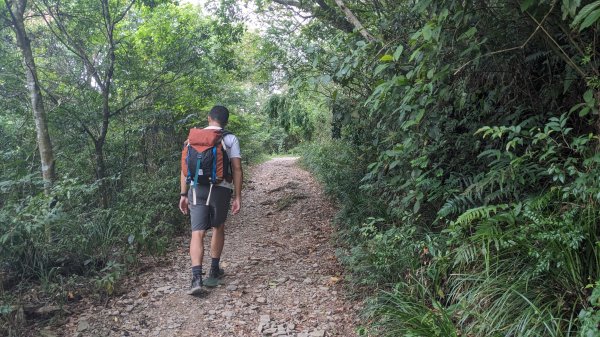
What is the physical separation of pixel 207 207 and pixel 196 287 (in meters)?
0.81

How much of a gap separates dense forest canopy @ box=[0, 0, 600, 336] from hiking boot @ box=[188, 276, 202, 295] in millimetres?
821

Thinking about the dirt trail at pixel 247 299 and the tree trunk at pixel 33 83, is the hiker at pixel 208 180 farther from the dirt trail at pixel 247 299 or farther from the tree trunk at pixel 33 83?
the tree trunk at pixel 33 83

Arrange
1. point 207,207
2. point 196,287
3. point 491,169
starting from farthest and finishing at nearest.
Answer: point 207,207
point 196,287
point 491,169

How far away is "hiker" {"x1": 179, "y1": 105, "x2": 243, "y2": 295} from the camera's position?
4.05 metres

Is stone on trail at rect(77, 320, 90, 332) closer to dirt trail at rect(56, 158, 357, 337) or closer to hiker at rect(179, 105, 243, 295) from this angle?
dirt trail at rect(56, 158, 357, 337)

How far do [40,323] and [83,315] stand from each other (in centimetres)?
33

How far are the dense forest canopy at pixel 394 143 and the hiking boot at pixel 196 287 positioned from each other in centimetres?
82

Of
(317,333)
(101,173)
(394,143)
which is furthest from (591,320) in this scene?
(101,173)

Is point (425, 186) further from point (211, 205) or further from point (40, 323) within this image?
point (40, 323)

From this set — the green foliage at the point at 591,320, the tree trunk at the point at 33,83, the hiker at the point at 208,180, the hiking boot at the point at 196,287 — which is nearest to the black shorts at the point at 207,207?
the hiker at the point at 208,180

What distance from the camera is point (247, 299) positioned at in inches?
158

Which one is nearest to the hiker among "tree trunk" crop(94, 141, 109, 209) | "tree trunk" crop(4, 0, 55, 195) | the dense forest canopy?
the dense forest canopy

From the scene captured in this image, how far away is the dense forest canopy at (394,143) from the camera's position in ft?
8.34

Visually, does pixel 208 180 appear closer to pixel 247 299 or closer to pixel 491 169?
pixel 247 299
